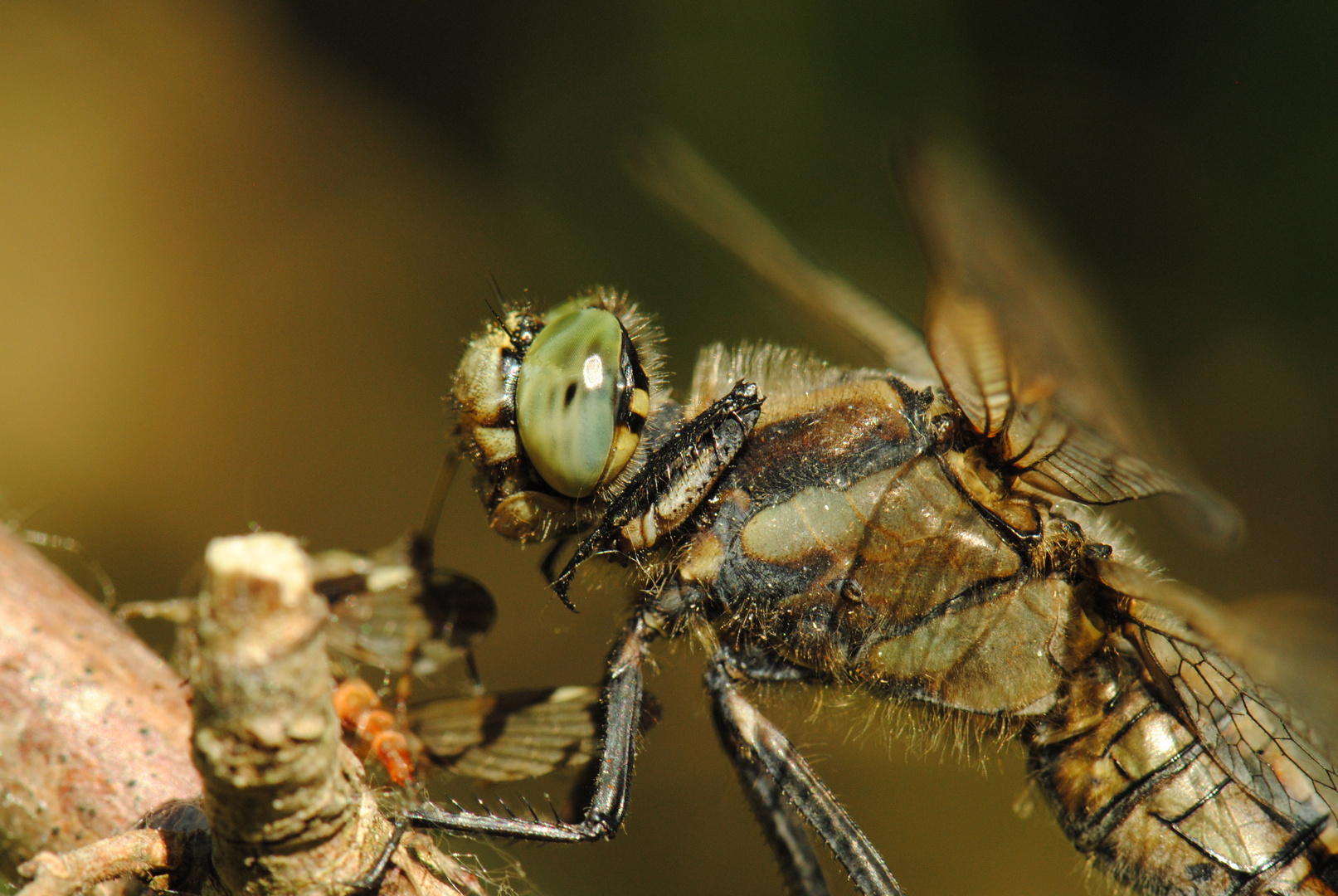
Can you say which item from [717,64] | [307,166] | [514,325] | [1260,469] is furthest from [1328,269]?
[307,166]

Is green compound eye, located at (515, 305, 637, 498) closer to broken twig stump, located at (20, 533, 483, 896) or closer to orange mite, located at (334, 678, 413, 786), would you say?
orange mite, located at (334, 678, 413, 786)

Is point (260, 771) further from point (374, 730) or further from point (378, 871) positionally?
point (374, 730)

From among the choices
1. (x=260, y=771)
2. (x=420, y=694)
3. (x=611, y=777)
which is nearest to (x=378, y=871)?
(x=260, y=771)

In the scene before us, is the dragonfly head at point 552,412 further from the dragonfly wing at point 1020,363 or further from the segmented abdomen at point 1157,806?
the segmented abdomen at point 1157,806

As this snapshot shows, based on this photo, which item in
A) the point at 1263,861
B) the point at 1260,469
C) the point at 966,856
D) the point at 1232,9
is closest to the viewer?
Result: the point at 1263,861

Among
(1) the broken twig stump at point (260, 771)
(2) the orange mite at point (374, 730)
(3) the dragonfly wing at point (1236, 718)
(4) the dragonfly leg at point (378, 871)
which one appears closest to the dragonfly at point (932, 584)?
(3) the dragonfly wing at point (1236, 718)

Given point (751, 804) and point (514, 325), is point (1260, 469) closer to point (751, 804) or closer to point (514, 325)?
point (751, 804)
